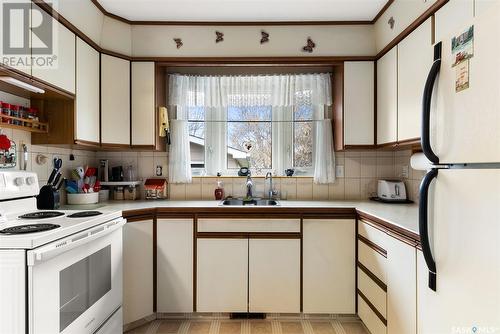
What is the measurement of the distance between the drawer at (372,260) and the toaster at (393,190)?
58 cm

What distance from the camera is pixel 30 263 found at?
3.64 feet

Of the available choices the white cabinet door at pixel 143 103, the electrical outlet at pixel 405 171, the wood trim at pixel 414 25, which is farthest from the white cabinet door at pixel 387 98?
the white cabinet door at pixel 143 103

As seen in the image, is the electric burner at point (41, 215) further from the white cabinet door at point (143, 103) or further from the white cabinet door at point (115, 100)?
the white cabinet door at point (143, 103)

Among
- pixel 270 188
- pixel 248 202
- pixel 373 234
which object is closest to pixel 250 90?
pixel 270 188

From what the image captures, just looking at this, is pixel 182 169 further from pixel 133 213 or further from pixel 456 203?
pixel 456 203

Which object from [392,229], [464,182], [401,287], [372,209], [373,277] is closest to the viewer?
[464,182]

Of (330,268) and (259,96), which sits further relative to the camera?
(259,96)

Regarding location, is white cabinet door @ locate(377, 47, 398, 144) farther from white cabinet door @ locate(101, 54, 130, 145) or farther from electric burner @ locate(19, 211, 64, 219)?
electric burner @ locate(19, 211, 64, 219)

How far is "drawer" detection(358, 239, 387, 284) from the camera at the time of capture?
175cm

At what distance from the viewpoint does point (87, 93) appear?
211 centimetres

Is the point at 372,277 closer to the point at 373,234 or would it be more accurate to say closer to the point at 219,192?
the point at 373,234

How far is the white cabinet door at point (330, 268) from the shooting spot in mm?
2197

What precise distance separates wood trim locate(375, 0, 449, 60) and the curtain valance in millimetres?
583

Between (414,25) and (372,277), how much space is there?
172 centimetres
